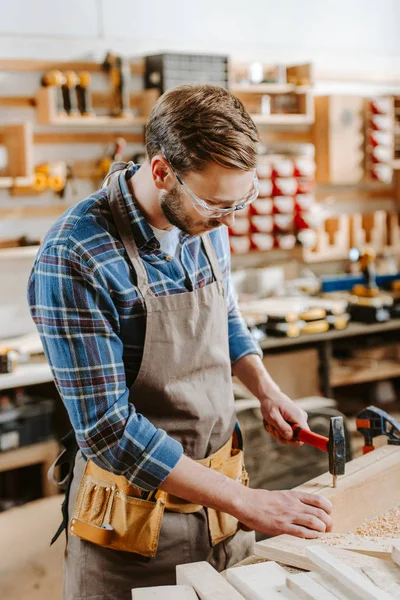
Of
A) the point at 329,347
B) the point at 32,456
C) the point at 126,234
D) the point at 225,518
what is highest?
the point at 126,234

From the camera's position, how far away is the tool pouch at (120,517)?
1.63 metres

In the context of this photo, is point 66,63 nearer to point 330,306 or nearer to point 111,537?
point 330,306

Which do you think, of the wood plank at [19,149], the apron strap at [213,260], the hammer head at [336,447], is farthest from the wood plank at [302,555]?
the wood plank at [19,149]

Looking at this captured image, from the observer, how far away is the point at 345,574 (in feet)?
3.81

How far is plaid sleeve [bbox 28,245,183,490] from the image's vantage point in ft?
4.83

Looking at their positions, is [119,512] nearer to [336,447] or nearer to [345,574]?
[336,447]

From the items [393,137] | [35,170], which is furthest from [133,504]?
[393,137]

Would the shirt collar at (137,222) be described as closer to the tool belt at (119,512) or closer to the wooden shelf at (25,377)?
the tool belt at (119,512)

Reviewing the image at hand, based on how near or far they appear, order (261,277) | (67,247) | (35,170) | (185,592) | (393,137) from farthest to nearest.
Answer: (393,137) < (261,277) < (35,170) < (67,247) < (185,592)

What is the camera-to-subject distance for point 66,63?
170 inches

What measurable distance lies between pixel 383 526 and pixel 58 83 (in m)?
3.20

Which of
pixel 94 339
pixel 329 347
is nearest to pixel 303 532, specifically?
pixel 94 339

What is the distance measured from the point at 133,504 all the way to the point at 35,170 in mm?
2933

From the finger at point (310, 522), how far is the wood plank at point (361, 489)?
0.39 ft
